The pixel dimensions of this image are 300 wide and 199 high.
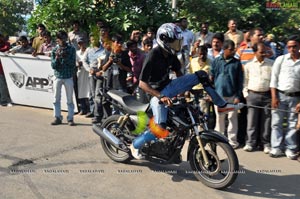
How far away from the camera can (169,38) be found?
198 inches

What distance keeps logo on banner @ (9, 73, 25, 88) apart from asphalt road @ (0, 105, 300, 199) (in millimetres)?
2682

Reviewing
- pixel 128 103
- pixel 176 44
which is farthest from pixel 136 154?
pixel 176 44

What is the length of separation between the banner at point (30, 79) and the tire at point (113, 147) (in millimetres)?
3251

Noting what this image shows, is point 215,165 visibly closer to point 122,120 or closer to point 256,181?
point 256,181

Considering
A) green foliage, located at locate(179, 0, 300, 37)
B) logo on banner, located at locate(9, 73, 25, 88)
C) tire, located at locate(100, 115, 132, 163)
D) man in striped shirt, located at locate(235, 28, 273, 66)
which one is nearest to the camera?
tire, located at locate(100, 115, 132, 163)

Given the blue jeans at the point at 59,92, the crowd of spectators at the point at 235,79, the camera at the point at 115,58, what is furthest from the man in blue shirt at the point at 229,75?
the blue jeans at the point at 59,92

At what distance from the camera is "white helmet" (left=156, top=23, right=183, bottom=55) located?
5.01 meters

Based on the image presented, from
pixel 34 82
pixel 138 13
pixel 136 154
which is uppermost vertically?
pixel 138 13

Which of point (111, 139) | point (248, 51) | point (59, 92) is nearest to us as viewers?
point (111, 139)

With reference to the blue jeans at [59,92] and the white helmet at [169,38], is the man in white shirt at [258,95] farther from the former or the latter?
the blue jeans at [59,92]

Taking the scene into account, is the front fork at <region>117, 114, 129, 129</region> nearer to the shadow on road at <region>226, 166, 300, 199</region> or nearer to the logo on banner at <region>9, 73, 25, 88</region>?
the shadow on road at <region>226, 166, 300, 199</region>

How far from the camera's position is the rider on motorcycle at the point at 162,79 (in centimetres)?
504

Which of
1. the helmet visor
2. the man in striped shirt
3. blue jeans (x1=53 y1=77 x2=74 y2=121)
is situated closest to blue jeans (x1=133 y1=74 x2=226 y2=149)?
the helmet visor

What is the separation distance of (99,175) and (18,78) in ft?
16.9
